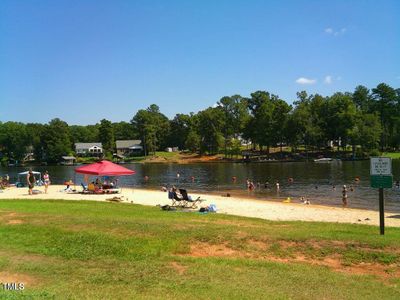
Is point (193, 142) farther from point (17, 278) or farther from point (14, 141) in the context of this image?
point (17, 278)

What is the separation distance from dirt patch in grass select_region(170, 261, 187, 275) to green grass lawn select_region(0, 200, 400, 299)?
2 cm

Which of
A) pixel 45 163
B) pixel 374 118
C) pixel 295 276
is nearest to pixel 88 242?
pixel 295 276

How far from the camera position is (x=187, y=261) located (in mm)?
10117

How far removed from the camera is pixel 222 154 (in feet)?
443

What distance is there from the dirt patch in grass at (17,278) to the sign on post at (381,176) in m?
11.3

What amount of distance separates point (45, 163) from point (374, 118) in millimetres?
105004

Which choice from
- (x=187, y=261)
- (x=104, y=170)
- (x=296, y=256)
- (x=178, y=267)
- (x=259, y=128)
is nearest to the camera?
(x=178, y=267)

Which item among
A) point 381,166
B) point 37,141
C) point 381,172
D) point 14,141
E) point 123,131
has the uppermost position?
point 123,131

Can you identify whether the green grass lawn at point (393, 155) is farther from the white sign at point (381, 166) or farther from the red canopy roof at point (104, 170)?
the white sign at point (381, 166)

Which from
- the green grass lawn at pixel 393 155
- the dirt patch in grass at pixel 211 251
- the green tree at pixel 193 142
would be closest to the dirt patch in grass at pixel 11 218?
the dirt patch in grass at pixel 211 251

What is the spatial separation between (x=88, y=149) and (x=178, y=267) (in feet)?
507

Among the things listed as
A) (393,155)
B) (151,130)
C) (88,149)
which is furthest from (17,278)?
(88,149)

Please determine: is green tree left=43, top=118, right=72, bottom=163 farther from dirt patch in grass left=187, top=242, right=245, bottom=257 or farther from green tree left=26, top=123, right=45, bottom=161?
dirt patch in grass left=187, top=242, right=245, bottom=257

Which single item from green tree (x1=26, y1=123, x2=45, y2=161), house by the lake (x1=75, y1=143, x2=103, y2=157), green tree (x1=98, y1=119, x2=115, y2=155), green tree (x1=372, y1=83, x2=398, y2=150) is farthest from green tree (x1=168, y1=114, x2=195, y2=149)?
green tree (x1=372, y1=83, x2=398, y2=150)
